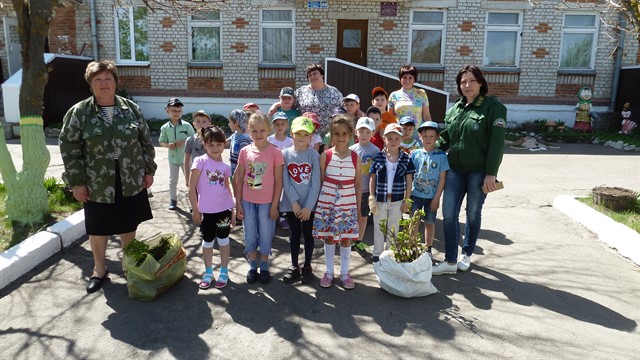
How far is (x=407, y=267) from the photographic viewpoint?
144 inches

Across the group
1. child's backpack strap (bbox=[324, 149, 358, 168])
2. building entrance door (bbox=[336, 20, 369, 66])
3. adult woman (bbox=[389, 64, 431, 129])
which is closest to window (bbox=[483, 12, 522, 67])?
building entrance door (bbox=[336, 20, 369, 66])

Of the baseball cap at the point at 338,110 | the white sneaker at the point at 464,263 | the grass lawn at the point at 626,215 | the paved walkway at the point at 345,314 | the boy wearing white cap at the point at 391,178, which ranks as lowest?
the paved walkway at the point at 345,314

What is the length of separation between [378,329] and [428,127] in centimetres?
196

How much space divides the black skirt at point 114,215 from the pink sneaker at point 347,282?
1.84m

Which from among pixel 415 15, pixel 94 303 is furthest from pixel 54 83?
pixel 94 303

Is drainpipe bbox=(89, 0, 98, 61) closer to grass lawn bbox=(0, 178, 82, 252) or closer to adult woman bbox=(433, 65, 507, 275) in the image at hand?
grass lawn bbox=(0, 178, 82, 252)

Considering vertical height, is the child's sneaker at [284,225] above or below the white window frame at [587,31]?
below

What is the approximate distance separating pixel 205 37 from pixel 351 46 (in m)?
4.67

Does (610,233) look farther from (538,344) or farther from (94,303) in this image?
(94,303)

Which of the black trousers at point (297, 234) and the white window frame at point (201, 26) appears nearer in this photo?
the black trousers at point (297, 234)

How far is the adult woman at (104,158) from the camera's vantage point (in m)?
3.61

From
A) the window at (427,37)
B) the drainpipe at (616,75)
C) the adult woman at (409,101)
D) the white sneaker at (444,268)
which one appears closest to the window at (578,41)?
the drainpipe at (616,75)

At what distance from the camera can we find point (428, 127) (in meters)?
4.31

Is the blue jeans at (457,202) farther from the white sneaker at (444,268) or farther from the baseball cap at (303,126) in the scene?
the baseball cap at (303,126)
